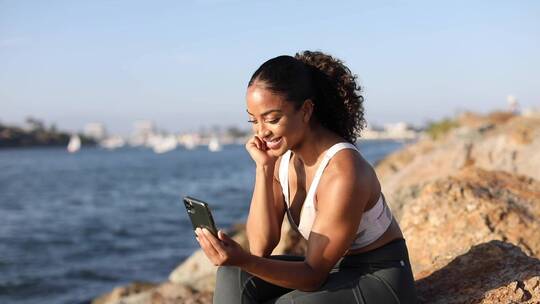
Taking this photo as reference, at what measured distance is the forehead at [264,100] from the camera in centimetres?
313

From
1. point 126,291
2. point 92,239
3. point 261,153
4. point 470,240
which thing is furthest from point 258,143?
point 92,239

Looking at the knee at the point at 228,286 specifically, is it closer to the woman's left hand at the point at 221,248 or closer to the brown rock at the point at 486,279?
the woman's left hand at the point at 221,248

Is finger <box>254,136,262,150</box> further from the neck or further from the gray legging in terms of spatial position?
the gray legging

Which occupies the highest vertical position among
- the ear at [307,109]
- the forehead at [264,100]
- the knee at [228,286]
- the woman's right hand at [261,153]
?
the forehead at [264,100]

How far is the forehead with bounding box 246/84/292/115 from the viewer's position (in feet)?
10.3

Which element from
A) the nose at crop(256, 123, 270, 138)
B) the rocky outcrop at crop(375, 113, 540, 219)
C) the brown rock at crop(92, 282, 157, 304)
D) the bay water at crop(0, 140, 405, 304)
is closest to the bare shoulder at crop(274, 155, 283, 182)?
the nose at crop(256, 123, 270, 138)

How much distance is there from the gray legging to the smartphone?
0.40 meters

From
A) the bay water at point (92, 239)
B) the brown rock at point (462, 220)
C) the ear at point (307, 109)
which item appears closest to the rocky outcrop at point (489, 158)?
the brown rock at point (462, 220)

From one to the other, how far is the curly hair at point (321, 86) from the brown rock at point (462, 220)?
5.57 ft

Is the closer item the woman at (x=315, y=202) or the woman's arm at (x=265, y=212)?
the woman at (x=315, y=202)

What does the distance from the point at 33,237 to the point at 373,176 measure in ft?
60.9

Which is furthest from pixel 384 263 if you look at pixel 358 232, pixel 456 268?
pixel 456 268

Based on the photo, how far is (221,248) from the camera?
2838 mm

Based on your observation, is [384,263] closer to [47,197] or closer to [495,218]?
[495,218]
